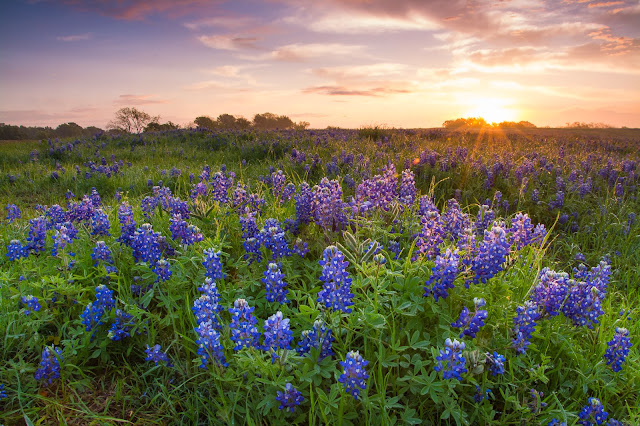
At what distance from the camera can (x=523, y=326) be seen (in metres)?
2.60

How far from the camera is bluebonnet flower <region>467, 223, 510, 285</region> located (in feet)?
8.86

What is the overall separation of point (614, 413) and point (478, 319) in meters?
1.25

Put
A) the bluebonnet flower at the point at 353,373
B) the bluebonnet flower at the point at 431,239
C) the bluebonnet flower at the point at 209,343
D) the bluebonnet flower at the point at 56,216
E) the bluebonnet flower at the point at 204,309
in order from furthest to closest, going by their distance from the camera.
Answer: the bluebonnet flower at the point at 56,216 < the bluebonnet flower at the point at 431,239 < the bluebonnet flower at the point at 204,309 < the bluebonnet flower at the point at 209,343 < the bluebonnet flower at the point at 353,373

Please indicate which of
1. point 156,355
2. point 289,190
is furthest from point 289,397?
point 289,190

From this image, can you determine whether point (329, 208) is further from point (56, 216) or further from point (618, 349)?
point (56, 216)

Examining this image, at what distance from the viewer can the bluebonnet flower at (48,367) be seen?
2789mm

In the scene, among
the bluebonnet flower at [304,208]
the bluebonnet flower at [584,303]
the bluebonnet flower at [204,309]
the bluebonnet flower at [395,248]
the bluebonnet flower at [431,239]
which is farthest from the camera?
the bluebonnet flower at [304,208]

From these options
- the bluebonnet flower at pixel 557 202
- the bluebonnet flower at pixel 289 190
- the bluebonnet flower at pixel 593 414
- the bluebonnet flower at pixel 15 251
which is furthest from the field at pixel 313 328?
the bluebonnet flower at pixel 557 202

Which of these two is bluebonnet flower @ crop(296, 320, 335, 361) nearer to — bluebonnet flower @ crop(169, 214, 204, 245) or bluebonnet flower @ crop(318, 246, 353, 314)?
bluebonnet flower @ crop(318, 246, 353, 314)

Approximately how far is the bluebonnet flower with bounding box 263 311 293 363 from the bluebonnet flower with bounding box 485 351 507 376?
1.20 m

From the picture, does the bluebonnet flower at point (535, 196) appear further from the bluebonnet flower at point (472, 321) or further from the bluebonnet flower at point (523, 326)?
the bluebonnet flower at point (472, 321)

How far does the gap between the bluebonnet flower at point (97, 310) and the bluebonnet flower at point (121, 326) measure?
0.13 m

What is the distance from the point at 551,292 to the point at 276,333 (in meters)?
1.98

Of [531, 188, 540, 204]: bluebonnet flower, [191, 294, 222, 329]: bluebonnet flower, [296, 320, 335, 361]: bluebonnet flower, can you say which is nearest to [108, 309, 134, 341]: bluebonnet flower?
[191, 294, 222, 329]: bluebonnet flower
